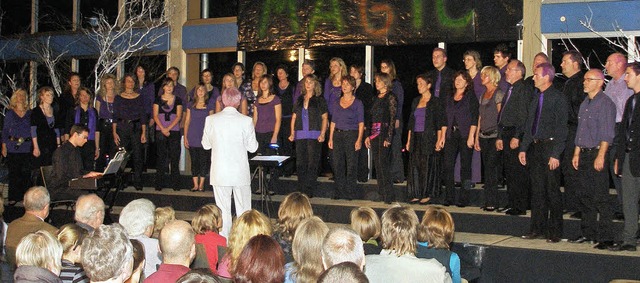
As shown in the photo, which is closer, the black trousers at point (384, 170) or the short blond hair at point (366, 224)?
the short blond hair at point (366, 224)

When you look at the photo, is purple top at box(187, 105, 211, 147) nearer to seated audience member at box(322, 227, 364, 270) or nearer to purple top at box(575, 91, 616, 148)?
purple top at box(575, 91, 616, 148)

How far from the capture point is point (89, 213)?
21.0 feet

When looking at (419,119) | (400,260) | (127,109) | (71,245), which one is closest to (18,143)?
(127,109)

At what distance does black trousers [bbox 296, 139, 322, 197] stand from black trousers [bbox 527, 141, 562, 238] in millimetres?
3314

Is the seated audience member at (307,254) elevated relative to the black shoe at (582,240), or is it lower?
elevated

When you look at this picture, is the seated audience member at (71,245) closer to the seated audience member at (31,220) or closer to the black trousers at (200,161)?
the seated audience member at (31,220)

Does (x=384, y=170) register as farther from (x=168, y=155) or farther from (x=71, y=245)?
(x=71, y=245)

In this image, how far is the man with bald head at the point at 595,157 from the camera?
7688 mm

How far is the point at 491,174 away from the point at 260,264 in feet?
18.2

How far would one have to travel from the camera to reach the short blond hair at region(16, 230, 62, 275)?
15.7 feet

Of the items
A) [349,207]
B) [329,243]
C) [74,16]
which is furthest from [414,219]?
[74,16]

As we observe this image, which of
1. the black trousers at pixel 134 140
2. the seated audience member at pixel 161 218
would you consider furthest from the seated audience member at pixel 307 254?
the black trousers at pixel 134 140

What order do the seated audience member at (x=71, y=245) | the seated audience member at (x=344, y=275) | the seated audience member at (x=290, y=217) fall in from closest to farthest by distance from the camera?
the seated audience member at (x=344, y=275) → the seated audience member at (x=71, y=245) → the seated audience member at (x=290, y=217)

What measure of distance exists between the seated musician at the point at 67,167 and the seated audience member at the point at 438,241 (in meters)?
5.13
